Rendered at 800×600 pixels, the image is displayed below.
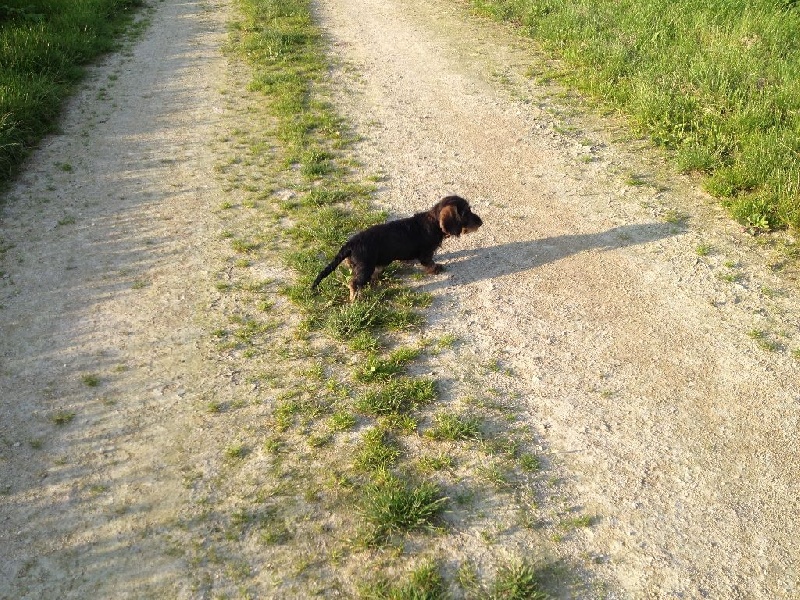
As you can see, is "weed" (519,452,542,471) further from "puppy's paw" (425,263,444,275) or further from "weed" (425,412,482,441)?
"puppy's paw" (425,263,444,275)

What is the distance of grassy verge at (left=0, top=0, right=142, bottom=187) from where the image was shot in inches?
328

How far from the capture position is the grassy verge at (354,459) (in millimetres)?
3658

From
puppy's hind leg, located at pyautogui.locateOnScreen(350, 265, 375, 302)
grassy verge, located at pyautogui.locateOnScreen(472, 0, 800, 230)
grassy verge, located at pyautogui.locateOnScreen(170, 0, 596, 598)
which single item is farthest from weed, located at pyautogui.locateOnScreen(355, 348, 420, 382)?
grassy verge, located at pyautogui.locateOnScreen(472, 0, 800, 230)

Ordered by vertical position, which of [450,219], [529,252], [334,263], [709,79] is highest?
[709,79]

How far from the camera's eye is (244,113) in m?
9.74

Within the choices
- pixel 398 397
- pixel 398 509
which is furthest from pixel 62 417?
pixel 398 509

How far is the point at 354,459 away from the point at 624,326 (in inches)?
116

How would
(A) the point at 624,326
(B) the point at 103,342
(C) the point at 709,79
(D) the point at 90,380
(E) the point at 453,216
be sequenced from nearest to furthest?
(D) the point at 90,380 → (B) the point at 103,342 → (A) the point at 624,326 → (E) the point at 453,216 → (C) the point at 709,79

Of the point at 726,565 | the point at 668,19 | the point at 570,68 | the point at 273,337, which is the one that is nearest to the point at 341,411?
the point at 273,337

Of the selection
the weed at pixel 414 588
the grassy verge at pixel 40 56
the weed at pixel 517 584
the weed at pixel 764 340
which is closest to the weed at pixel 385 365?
the weed at pixel 414 588

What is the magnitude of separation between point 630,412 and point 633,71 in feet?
23.2

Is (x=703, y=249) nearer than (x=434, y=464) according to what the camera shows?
No

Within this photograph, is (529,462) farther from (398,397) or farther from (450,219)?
(450,219)

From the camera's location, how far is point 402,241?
19.2ft
